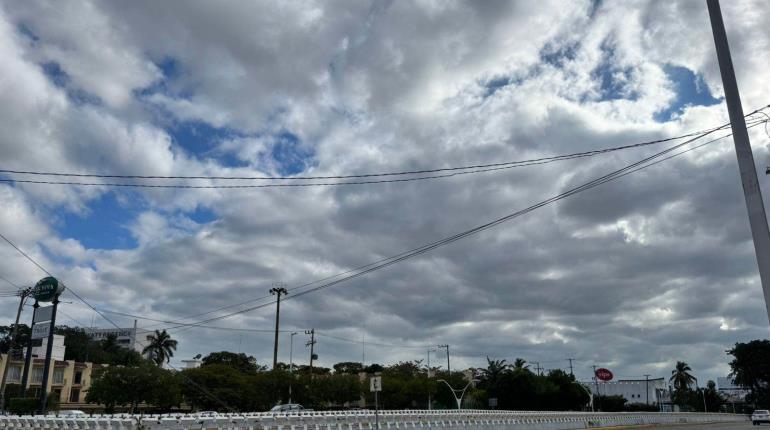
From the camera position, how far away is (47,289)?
177 feet

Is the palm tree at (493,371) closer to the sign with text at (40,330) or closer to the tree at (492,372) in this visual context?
the tree at (492,372)

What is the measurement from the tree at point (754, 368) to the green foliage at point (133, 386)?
112587mm

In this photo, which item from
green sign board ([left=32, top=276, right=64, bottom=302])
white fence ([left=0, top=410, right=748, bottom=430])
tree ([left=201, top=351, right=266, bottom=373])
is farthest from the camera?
tree ([left=201, top=351, right=266, bottom=373])

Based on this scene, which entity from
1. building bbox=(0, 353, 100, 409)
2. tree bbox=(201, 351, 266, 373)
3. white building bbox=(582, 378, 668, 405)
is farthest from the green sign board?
white building bbox=(582, 378, 668, 405)

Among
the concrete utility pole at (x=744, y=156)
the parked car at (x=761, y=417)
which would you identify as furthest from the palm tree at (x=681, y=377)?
the concrete utility pole at (x=744, y=156)

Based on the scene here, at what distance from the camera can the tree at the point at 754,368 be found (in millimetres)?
121625

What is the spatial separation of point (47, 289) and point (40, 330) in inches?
144

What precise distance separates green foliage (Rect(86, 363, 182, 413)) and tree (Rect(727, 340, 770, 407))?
369ft

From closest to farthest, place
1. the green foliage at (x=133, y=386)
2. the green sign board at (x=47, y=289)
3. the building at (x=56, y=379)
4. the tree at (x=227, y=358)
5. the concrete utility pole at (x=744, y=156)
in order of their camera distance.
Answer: the concrete utility pole at (x=744, y=156) < the green sign board at (x=47, y=289) < the green foliage at (x=133, y=386) < the building at (x=56, y=379) < the tree at (x=227, y=358)

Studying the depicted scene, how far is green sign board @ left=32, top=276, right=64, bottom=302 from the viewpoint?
53.5 meters

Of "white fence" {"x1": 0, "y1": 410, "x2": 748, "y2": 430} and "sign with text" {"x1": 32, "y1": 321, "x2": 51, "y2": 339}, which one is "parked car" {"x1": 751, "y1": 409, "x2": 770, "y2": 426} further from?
"sign with text" {"x1": 32, "y1": 321, "x2": 51, "y2": 339}

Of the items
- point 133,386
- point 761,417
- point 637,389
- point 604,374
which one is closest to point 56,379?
point 133,386

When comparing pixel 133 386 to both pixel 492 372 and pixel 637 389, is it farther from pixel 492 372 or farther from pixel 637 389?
pixel 637 389

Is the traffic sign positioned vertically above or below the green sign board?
below
